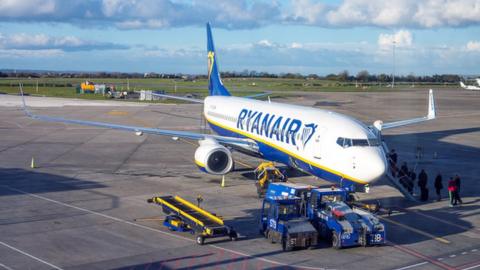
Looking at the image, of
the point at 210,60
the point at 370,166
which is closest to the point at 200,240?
the point at 370,166

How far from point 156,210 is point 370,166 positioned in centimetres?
915

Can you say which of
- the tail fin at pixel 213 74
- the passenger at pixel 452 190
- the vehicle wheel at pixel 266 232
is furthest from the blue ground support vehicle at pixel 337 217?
the tail fin at pixel 213 74

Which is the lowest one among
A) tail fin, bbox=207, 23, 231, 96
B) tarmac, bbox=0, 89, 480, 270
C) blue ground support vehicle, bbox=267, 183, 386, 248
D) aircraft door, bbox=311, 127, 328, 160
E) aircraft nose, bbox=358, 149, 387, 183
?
tarmac, bbox=0, 89, 480, 270

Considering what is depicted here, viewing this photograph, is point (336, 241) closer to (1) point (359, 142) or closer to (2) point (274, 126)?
(1) point (359, 142)

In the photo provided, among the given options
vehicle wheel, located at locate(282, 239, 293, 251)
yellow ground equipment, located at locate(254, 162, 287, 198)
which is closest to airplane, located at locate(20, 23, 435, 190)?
yellow ground equipment, located at locate(254, 162, 287, 198)

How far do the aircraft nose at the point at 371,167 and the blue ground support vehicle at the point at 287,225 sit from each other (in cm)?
360

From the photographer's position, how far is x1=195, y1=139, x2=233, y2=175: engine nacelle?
97.5 ft

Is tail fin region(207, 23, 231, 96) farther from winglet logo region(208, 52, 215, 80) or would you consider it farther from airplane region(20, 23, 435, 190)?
airplane region(20, 23, 435, 190)

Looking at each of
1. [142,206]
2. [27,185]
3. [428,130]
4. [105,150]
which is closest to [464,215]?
[142,206]

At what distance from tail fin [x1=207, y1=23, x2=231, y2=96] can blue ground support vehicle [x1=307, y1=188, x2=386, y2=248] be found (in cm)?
2474

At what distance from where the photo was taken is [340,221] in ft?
65.8

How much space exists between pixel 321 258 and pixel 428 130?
41856mm

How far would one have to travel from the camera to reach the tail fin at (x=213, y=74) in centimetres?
4550

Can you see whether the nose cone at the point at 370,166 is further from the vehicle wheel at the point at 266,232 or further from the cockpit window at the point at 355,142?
the vehicle wheel at the point at 266,232
